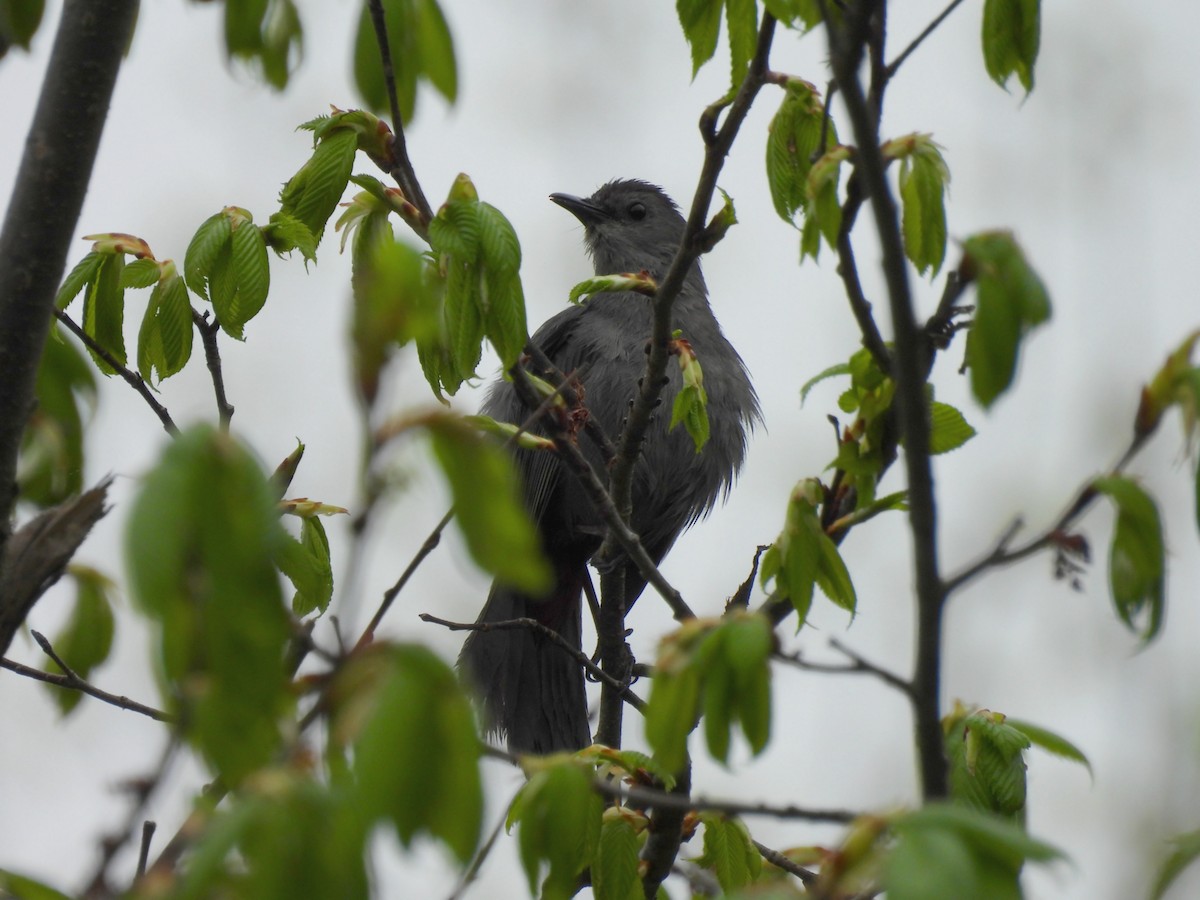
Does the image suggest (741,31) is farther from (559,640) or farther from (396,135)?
(559,640)

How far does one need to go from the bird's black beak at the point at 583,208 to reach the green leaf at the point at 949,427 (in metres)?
4.30

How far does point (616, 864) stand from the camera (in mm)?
2652

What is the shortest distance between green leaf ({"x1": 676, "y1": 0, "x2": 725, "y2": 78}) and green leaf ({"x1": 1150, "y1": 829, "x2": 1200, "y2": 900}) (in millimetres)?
1628

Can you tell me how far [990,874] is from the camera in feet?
4.52

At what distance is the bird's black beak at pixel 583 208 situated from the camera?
6781mm

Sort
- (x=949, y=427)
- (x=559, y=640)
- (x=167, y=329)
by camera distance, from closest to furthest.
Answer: (x=949, y=427), (x=167, y=329), (x=559, y=640)

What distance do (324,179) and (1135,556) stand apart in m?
1.76

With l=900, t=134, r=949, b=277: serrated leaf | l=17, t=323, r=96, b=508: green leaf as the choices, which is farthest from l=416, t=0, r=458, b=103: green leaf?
l=900, t=134, r=949, b=277: serrated leaf

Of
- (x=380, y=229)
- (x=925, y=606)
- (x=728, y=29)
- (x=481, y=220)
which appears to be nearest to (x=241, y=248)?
(x=380, y=229)

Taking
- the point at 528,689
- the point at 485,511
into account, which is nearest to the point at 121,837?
the point at 485,511

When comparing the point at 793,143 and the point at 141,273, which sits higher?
the point at 793,143

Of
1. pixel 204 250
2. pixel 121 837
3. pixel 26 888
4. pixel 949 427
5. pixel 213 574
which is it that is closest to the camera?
pixel 213 574

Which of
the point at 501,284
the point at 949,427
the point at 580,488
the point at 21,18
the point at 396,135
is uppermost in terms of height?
the point at 396,135

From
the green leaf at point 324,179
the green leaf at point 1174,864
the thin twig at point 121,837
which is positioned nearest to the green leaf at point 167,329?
the green leaf at point 324,179
